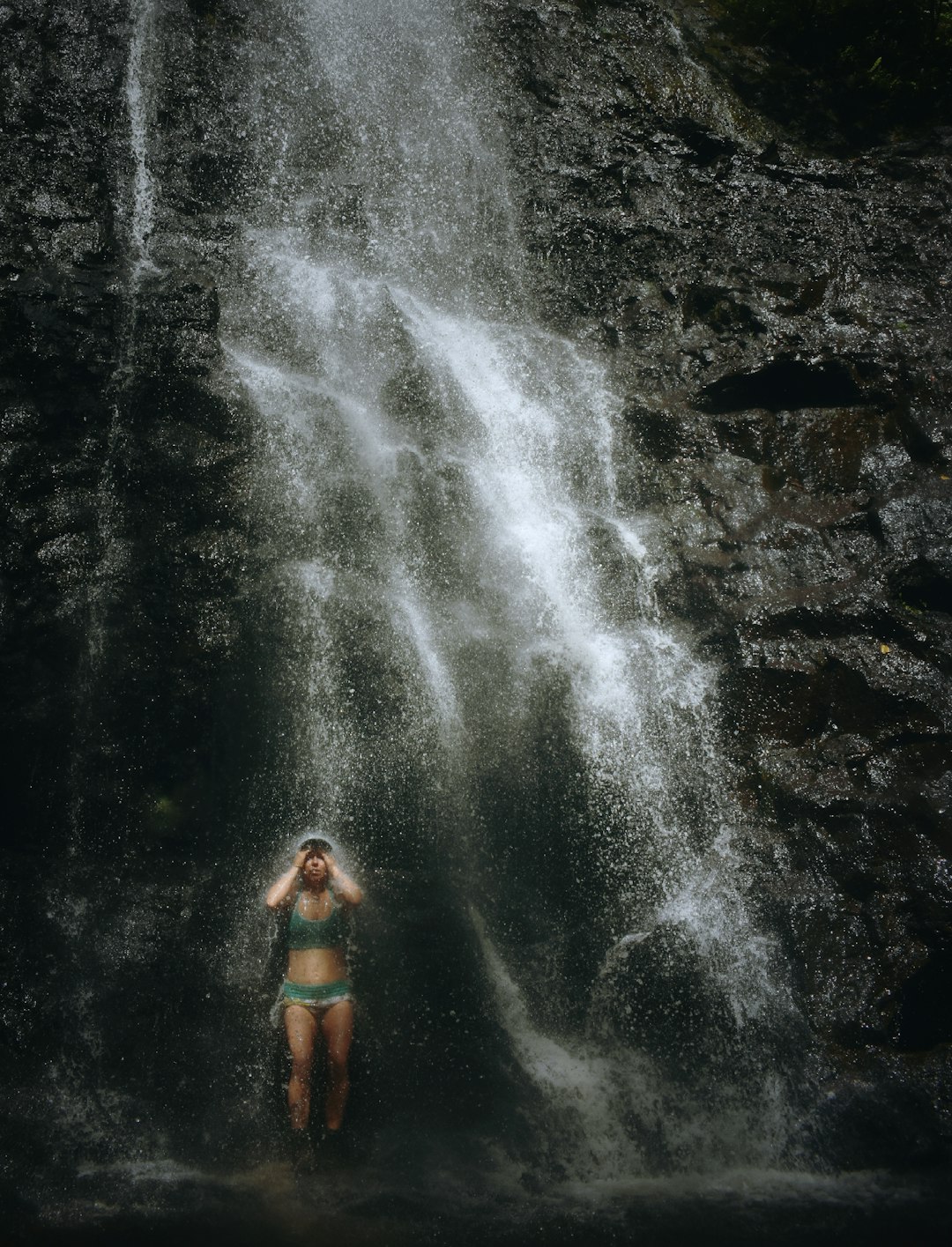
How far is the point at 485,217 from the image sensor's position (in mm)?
8102

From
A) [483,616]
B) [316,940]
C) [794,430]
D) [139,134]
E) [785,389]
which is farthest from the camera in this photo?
[139,134]

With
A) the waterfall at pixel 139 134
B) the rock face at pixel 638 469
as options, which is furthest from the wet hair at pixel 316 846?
the waterfall at pixel 139 134

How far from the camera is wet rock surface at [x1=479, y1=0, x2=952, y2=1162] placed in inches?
229

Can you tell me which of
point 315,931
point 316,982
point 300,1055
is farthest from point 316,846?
point 300,1055

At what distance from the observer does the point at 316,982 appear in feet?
17.9

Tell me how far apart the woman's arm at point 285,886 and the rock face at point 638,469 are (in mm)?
929

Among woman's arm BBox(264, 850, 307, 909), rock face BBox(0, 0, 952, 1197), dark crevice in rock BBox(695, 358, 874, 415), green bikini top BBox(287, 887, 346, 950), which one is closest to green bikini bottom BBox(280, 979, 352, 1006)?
green bikini top BBox(287, 887, 346, 950)

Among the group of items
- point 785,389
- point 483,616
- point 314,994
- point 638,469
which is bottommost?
point 314,994

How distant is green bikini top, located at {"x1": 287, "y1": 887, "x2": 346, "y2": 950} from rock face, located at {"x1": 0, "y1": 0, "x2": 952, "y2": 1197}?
39.9 inches

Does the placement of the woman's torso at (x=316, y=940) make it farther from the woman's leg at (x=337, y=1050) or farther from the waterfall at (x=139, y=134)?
the waterfall at (x=139, y=134)

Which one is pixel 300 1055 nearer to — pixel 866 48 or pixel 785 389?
pixel 785 389

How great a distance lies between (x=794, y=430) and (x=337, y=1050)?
259 inches

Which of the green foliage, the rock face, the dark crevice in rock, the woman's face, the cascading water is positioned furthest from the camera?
the green foliage

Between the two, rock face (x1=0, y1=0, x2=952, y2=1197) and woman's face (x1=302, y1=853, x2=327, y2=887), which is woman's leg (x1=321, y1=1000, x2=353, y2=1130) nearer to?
woman's face (x1=302, y1=853, x2=327, y2=887)
